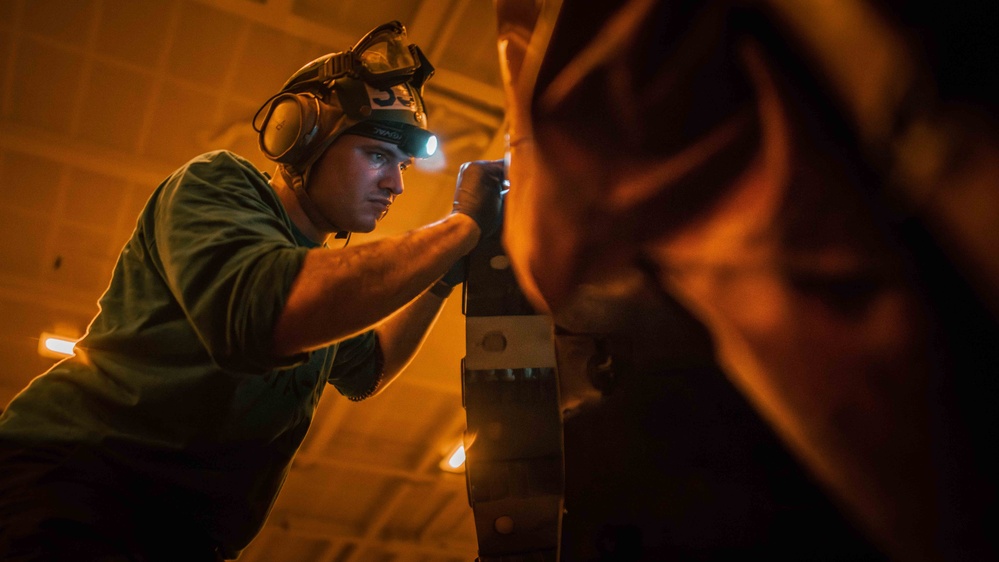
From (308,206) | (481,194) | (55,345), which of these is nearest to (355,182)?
(308,206)

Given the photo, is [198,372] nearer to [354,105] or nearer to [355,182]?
[355,182]

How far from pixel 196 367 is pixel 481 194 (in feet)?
1.91

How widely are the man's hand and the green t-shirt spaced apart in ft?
1.07

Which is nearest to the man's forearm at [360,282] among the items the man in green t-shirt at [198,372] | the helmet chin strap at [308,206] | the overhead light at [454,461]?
the man in green t-shirt at [198,372]

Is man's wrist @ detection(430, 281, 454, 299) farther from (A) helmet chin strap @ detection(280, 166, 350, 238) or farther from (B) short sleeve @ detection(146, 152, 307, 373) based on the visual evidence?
(B) short sleeve @ detection(146, 152, 307, 373)

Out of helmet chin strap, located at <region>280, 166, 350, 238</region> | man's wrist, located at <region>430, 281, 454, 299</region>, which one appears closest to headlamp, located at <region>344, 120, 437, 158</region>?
helmet chin strap, located at <region>280, 166, 350, 238</region>

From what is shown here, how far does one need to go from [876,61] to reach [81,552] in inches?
42.4

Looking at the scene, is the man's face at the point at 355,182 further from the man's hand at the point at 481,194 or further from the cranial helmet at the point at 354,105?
the man's hand at the point at 481,194

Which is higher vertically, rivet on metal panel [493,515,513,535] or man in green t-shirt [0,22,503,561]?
man in green t-shirt [0,22,503,561]

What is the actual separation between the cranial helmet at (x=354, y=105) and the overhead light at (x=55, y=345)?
4.72 metres

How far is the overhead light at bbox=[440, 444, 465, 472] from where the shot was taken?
6977 mm

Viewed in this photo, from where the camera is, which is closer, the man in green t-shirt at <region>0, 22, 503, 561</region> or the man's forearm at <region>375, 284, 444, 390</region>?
the man in green t-shirt at <region>0, 22, 503, 561</region>

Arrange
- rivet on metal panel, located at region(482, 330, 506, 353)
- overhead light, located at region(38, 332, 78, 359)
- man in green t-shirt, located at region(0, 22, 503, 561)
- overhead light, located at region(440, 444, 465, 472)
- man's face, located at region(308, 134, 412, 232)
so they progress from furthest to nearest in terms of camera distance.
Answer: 1. overhead light, located at region(440, 444, 465, 472)
2. overhead light, located at region(38, 332, 78, 359)
3. man's face, located at region(308, 134, 412, 232)
4. rivet on metal panel, located at region(482, 330, 506, 353)
5. man in green t-shirt, located at region(0, 22, 503, 561)

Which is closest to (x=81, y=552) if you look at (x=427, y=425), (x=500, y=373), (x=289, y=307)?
(x=289, y=307)
